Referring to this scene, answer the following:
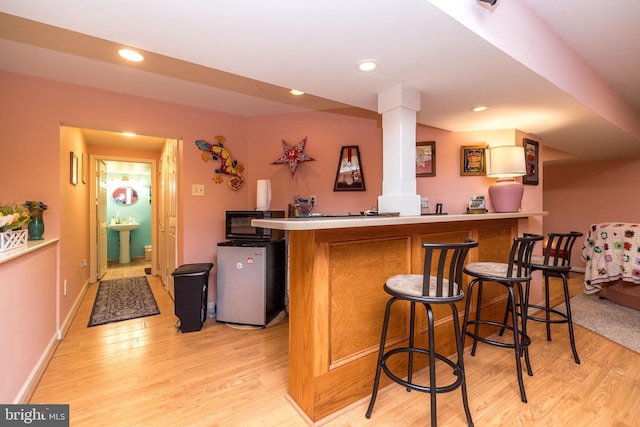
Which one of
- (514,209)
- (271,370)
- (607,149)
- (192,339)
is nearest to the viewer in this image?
(271,370)

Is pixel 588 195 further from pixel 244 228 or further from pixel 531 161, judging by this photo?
pixel 244 228

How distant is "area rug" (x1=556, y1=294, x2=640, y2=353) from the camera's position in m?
2.44

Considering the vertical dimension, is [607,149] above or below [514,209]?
above

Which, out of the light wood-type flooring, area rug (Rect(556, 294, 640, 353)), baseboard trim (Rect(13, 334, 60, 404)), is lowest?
the light wood-type flooring

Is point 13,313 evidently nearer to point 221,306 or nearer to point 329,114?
point 221,306

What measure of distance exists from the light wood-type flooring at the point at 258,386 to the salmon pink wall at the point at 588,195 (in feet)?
12.1

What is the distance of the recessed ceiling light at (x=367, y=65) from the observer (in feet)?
5.33

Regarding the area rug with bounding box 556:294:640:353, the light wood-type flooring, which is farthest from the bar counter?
the area rug with bounding box 556:294:640:353

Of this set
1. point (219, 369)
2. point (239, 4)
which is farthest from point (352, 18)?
point (219, 369)

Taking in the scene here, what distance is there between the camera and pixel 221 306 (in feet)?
9.06

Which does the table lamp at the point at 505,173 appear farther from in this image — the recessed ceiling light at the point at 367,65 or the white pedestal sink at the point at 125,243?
the white pedestal sink at the point at 125,243

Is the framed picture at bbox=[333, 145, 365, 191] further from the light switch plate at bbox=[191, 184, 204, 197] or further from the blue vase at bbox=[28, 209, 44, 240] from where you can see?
the blue vase at bbox=[28, 209, 44, 240]

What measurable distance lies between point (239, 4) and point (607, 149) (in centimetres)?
521

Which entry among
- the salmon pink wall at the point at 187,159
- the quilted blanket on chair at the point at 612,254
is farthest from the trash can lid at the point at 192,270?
the quilted blanket on chair at the point at 612,254
